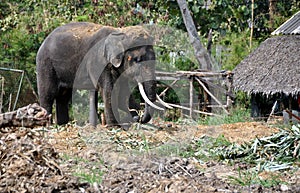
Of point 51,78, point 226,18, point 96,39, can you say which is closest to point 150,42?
point 96,39

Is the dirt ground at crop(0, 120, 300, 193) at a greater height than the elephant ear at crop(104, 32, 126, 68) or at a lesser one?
lesser

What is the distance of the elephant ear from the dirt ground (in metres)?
1.04

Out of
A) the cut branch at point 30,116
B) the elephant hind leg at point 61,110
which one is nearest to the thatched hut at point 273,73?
the elephant hind leg at point 61,110

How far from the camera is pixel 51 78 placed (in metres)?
11.1

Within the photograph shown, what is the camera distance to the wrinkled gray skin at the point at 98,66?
32.0ft

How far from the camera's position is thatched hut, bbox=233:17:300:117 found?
13.5 meters

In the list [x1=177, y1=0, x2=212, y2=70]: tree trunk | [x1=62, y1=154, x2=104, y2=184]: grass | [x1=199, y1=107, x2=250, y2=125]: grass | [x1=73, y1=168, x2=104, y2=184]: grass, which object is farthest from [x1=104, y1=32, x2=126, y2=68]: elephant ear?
[x1=177, y1=0, x2=212, y2=70]: tree trunk

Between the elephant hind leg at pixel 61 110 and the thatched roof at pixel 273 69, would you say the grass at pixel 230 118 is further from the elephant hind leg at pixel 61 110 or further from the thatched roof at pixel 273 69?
the elephant hind leg at pixel 61 110

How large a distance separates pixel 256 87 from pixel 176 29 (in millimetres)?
5223

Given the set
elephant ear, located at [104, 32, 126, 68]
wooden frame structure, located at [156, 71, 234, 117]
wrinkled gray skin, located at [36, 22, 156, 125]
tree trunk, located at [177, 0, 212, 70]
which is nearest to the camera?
wrinkled gray skin, located at [36, 22, 156, 125]

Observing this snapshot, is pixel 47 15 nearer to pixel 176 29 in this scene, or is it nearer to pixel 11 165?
pixel 176 29

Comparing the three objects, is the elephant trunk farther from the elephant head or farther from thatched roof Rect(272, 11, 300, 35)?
thatched roof Rect(272, 11, 300, 35)

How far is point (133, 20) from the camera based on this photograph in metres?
17.5

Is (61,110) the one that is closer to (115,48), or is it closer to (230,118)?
(115,48)
